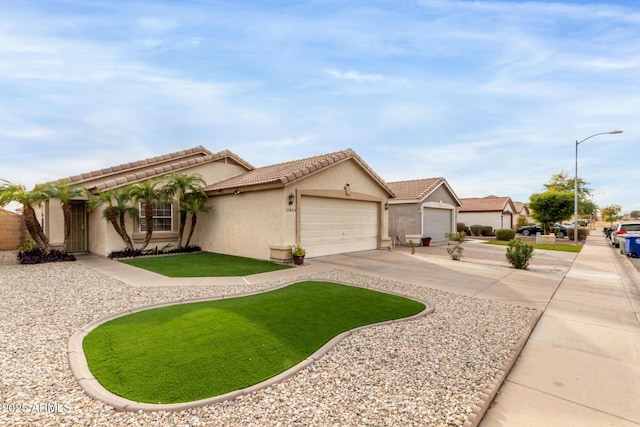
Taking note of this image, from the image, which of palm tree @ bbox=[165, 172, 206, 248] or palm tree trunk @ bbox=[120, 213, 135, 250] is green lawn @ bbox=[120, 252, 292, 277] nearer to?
palm tree trunk @ bbox=[120, 213, 135, 250]

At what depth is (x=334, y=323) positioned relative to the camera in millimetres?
5379

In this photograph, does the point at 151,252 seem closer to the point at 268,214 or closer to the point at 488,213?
the point at 268,214

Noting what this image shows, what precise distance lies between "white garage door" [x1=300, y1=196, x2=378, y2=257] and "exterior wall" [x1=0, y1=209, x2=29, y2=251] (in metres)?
17.4

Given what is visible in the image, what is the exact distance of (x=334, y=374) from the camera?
3.74 m

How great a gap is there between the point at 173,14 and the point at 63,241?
36.5ft

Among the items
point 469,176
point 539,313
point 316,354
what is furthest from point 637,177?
point 316,354

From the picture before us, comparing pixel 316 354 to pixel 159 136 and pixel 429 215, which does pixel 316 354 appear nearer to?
pixel 159 136

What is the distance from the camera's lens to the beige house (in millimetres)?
12102

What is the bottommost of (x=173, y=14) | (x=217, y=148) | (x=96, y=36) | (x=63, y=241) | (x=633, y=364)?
(x=633, y=364)

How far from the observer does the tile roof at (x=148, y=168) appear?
13.8 meters

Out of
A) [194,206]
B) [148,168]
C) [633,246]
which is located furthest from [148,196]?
[633,246]

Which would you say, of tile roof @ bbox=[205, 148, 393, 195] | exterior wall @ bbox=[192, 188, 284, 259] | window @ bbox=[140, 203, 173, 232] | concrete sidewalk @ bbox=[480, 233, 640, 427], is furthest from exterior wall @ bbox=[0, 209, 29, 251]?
concrete sidewalk @ bbox=[480, 233, 640, 427]

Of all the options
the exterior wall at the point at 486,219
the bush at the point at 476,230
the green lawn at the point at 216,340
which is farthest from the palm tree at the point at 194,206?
the exterior wall at the point at 486,219

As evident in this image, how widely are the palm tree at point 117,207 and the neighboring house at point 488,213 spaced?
120 feet
